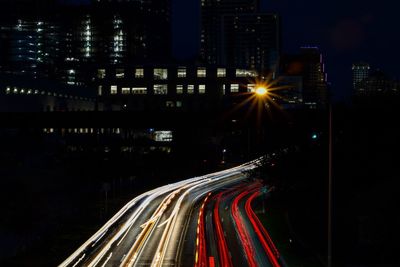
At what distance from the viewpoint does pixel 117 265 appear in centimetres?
2791

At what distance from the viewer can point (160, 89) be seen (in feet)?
457

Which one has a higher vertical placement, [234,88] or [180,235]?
[234,88]

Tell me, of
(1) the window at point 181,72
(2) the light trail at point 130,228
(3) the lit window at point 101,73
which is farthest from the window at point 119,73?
(2) the light trail at point 130,228

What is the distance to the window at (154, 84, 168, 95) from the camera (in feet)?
455

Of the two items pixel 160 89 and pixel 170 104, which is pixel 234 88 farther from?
pixel 160 89

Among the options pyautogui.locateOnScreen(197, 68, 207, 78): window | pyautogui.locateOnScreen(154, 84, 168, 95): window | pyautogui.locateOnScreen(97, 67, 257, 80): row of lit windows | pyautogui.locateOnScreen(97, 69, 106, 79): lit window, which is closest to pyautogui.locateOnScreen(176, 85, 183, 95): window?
pyautogui.locateOnScreen(97, 67, 257, 80): row of lit windows

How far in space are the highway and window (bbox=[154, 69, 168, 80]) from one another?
8285cm

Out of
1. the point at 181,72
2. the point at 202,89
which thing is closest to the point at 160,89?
the point at 181,72

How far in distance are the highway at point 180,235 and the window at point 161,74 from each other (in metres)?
82.9

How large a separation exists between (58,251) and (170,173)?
48.7m

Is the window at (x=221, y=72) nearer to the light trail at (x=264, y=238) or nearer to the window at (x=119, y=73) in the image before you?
the window at (x=119, y=73)

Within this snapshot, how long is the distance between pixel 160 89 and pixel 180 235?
104129 millimetres

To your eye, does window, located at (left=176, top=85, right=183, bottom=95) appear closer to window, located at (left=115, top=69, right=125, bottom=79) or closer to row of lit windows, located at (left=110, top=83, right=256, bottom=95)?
row of lit windows, located at (left=110, top=83, right=256, bottom=95)

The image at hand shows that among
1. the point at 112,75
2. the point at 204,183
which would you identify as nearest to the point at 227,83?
→ the point at 112,75
